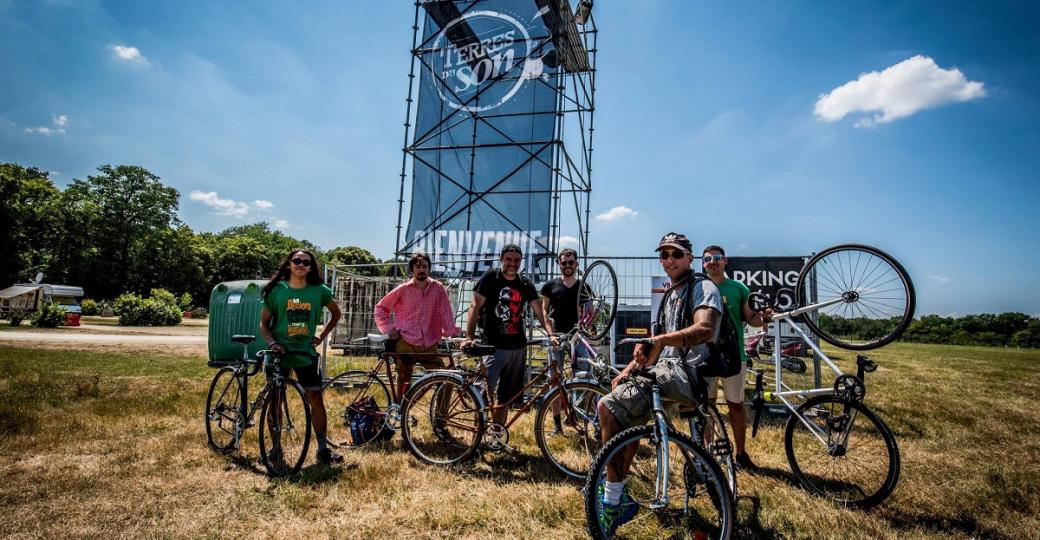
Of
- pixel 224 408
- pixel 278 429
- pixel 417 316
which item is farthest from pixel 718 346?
pixel 224 408

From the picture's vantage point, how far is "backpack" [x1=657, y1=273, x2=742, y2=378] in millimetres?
3188

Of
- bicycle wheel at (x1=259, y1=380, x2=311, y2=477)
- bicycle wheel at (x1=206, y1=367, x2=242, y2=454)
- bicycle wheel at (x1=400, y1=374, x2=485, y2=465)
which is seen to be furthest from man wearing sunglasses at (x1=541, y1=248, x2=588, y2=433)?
bicycle wheel at (x1=206, y1=367, x2=242, y2=454)

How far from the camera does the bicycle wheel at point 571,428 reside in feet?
14.2

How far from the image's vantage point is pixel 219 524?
3383 mm

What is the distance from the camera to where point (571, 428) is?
4578 mm

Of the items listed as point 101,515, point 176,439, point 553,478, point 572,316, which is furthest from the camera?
point 572,316

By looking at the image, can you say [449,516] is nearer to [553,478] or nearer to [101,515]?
[553,478]

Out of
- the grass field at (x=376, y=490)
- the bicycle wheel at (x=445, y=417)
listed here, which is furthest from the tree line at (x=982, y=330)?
the bicycle wheel at (x=445, y=417)

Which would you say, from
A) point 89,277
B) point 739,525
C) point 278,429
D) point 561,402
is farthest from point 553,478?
point 89,277

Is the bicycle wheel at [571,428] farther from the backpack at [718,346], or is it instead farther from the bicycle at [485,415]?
the backpack at [718,346]

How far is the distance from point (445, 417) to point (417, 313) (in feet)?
4.31

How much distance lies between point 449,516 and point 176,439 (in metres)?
3.79

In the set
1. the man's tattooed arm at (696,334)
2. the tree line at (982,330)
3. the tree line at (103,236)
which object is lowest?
the tree line at (982,330)

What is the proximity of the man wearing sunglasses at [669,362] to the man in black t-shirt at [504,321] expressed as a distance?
1.72m
